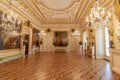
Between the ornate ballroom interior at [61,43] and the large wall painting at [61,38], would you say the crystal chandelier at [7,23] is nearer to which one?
the ornate ballroom interior at [61,43]

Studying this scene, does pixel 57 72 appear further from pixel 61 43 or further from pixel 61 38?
pixel 61 38

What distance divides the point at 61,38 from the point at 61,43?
794mm

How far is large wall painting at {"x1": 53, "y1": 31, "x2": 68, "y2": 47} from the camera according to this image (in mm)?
16283

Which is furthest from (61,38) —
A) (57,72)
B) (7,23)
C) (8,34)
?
(57,72)

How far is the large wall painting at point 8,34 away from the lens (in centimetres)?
641

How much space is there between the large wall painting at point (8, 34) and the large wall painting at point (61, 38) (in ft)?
26.8

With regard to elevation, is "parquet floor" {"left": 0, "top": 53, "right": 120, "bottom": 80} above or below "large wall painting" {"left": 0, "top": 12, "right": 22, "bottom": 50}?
below

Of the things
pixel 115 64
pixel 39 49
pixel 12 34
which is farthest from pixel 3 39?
pixel 39 49

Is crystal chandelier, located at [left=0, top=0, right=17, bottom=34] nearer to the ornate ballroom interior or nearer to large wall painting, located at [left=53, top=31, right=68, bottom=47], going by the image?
the ornate ballroom interior

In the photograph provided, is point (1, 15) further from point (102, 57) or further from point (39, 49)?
point (39, 49)

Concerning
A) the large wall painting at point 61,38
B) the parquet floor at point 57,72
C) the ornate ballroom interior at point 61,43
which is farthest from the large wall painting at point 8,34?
the large wall painting at point 61,38

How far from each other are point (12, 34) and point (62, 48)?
31.1 feet

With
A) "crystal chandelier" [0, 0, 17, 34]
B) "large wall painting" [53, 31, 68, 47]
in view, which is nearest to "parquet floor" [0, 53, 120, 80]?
"crystal chandelier" [0, 0, 17, 34]

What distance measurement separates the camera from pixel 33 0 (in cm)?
767
